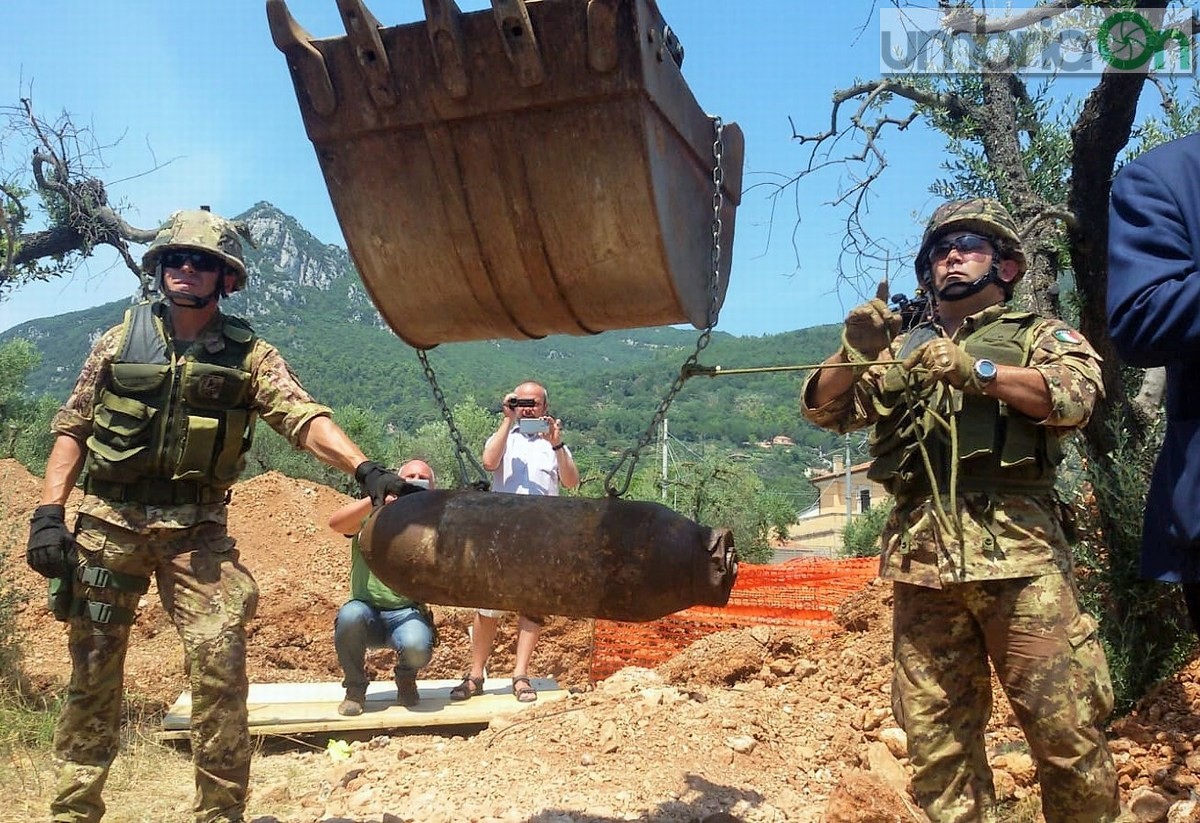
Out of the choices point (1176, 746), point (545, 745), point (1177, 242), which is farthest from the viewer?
point (545, 745)

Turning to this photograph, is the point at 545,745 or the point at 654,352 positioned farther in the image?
the point at 654,352

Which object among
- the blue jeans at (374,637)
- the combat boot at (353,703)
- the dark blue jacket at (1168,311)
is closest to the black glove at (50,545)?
the blue jeans at (374,637)

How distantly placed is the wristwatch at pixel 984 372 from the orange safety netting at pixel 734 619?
3.83 metres

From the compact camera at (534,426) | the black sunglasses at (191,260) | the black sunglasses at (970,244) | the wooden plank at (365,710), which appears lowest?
the wooden plank at (365,710)

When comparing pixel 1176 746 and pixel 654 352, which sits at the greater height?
pixel 654 352

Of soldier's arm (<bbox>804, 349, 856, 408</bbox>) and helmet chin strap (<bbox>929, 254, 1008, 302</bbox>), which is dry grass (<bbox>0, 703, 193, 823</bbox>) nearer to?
soldier's arm (<bbox>804, 349, 856, 408</bbox>)

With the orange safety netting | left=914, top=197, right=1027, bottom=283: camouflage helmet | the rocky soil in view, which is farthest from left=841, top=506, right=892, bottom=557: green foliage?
left=914, top=197, right=1027, bottom=283: camouflage helmet

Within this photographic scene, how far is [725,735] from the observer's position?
4918 mm

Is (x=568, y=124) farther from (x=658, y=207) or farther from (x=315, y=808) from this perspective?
(x=315, y=808)

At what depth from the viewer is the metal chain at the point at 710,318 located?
3.01 meters

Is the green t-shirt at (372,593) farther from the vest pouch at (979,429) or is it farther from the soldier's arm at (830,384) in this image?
the vest pouch at (979,429)

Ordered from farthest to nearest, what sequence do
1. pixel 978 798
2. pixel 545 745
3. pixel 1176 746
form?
pixel 545 745 → pixel 1176 746 → pixel 978 798

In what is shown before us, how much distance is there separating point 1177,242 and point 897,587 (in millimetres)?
1492

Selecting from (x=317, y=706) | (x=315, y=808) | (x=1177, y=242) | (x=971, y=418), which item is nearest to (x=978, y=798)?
(x=971, y=418)
